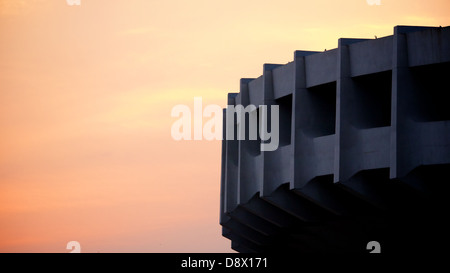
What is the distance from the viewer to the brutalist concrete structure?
38.8m

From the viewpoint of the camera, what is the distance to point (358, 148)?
40500mm

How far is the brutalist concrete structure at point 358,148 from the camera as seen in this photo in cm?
3881

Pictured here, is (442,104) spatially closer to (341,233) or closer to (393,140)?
(393,140)

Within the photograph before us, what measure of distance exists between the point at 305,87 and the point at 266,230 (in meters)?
10.8


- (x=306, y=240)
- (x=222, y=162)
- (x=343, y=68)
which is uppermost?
(x=343, y=68)

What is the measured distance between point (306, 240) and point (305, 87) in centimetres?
1014
